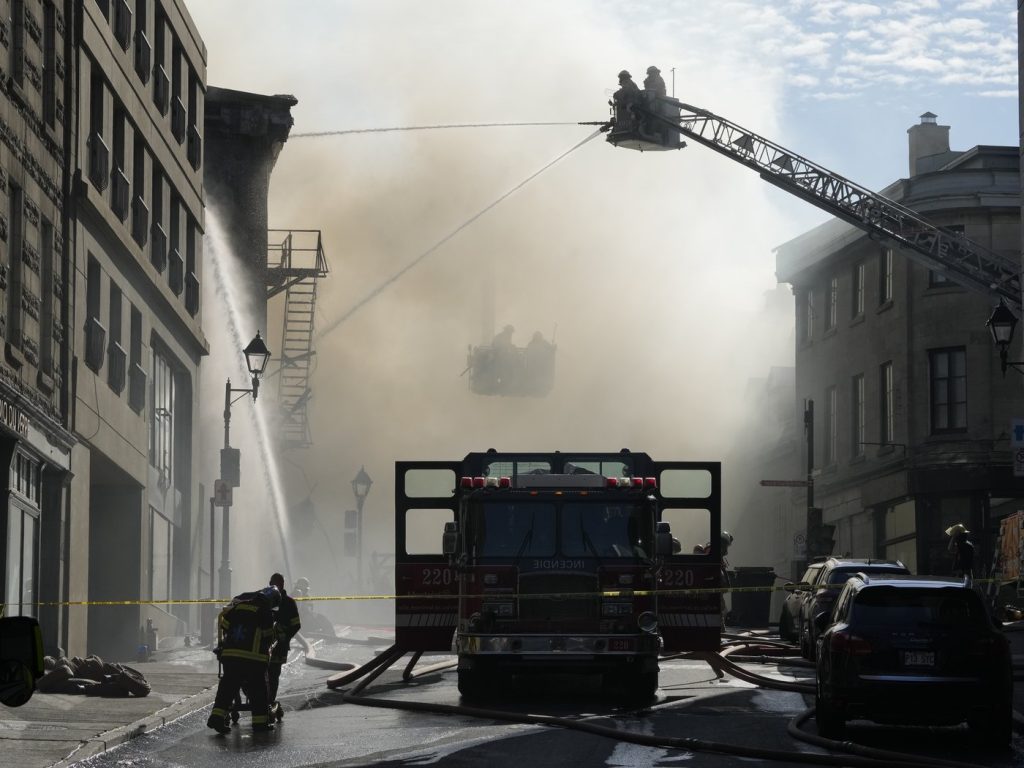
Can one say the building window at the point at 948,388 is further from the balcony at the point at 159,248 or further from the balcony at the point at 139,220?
the balcony at the point at 139,220

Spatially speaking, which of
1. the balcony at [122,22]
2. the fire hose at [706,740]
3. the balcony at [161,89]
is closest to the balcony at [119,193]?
the balcony at [122,22]

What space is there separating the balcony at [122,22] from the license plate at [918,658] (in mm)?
19091

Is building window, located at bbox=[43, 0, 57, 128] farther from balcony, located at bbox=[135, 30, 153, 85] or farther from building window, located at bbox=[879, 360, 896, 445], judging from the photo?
building window, located at bbox=[879, 360, 896, 445]

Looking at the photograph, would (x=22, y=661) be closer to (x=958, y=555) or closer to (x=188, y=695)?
(x=188, y=695)

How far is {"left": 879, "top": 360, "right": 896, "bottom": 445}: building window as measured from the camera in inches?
1903

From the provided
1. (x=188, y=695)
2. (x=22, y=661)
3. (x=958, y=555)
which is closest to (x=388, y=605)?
(x=958, y=555)

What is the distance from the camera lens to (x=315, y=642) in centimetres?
3616

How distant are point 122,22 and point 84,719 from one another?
16.1 meters

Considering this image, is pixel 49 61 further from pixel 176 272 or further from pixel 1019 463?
pixel 1019 463

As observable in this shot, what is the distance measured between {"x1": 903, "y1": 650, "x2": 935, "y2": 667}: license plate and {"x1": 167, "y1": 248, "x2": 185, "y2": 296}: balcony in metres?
22.5

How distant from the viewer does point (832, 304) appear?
177ft

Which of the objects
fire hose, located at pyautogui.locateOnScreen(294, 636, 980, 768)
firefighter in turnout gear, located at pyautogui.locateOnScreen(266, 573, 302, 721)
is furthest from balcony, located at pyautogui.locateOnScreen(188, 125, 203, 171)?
firefighter in turnout gear, located at pyautogui.locateOnScreen(266, 573, 302, 721)

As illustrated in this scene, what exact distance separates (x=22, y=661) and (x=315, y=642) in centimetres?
3122

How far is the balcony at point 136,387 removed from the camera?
31.0 m
